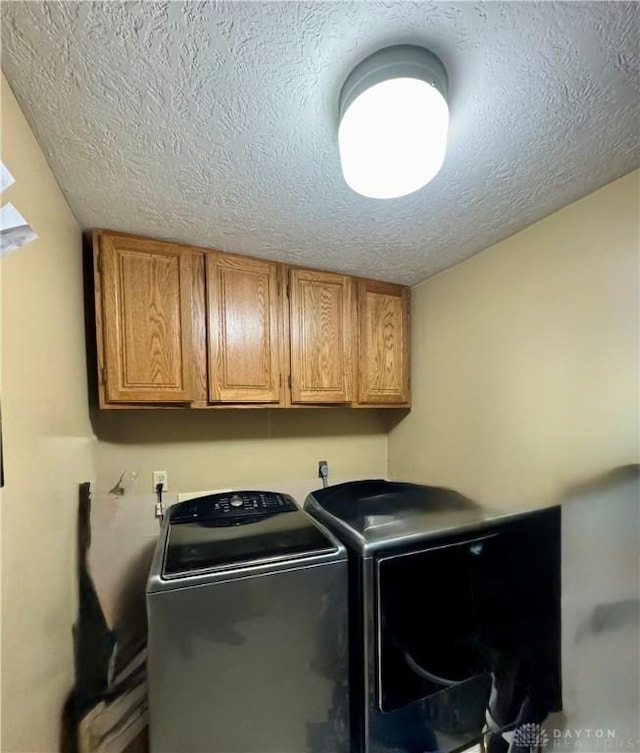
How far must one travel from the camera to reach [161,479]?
1618mm

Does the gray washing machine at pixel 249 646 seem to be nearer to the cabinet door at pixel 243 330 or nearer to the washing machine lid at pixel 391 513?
the washing machine lid at pixel 391 513

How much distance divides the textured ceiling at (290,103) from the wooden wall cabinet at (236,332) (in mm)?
215

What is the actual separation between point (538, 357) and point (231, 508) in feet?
4.34

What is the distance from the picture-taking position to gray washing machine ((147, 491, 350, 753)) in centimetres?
80

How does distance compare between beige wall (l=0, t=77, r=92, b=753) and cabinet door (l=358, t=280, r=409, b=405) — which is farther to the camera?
cabinet door (l=358, t=280, r=409, b=405)

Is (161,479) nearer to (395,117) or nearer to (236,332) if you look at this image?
(236,332)

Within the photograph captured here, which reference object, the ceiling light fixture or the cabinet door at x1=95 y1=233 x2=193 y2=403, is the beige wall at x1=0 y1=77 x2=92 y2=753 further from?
the ceiling light fixture

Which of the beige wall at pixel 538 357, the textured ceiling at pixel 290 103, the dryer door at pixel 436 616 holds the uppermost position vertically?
the textured ceiling at pixel 290 103

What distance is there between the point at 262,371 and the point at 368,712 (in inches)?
48.9

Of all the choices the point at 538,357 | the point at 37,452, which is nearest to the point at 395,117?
the point at 538,357

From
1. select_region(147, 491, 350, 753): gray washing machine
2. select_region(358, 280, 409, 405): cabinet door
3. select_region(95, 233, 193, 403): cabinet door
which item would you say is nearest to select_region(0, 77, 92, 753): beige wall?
select_region(95, 233, 193, 403): cabinet door

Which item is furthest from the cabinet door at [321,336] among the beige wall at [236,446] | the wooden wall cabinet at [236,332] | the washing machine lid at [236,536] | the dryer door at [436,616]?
the dryer door at [436,616]

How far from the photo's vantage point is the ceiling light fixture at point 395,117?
0.62 meters

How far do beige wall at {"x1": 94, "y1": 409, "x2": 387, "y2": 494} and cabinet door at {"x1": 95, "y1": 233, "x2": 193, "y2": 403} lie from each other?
33 cm
